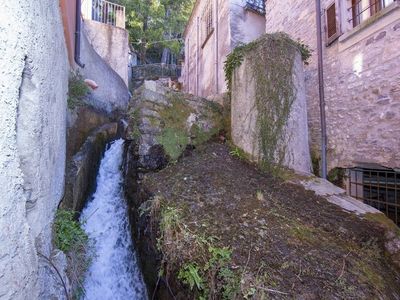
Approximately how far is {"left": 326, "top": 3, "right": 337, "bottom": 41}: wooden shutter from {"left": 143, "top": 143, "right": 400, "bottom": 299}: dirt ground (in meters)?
3.24

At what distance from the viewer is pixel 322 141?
5715 mm

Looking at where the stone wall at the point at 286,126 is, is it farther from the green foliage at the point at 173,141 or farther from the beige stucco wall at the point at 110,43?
the beige stucco wall at the point at 110,43

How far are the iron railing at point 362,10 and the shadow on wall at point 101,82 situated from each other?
560 cm

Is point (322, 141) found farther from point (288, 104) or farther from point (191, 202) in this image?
point (191, 202)

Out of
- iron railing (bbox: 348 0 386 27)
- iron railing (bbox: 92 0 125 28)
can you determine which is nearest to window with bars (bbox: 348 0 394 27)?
iron railing (bbox: 348 0 386 27)

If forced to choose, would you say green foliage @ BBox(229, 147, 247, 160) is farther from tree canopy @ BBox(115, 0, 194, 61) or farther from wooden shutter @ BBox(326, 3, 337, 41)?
tree canopy @ BBox(115, 0, 194, 61)

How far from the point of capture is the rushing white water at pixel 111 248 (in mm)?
3838

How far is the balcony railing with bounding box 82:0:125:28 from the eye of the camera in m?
11.4

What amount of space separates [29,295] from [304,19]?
6.85 metres

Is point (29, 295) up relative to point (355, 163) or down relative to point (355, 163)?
down

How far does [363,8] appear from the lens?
505cm

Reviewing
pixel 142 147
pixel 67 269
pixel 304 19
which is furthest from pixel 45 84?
pixel 304 19

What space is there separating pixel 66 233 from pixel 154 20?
16.7 meters

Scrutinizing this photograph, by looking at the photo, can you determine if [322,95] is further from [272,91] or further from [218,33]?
[218,33]
